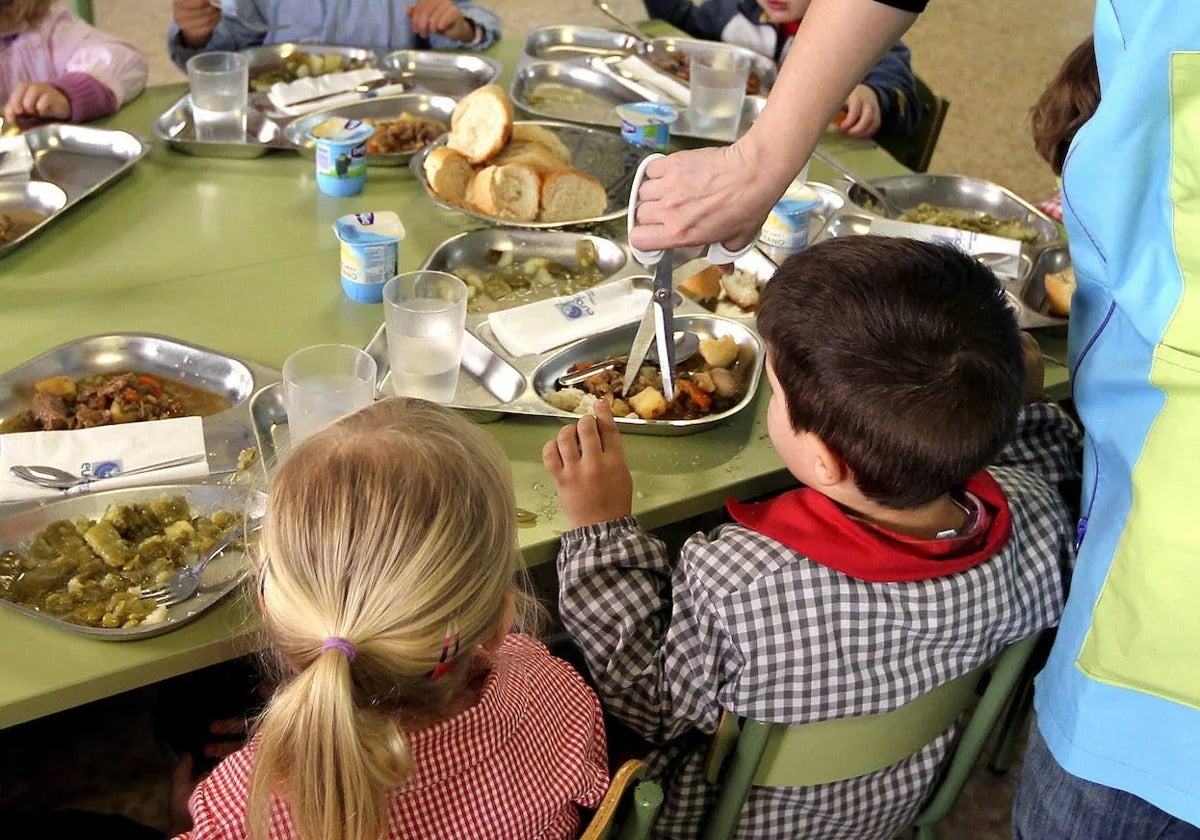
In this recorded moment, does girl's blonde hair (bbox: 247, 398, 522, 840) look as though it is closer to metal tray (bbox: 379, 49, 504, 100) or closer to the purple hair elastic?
the purple hair elastic

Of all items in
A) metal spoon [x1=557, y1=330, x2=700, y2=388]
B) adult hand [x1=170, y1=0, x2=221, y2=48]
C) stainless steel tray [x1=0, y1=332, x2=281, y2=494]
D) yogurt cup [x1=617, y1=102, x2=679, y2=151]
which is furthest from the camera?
adult hand [x1=170, y1=0, x2=221, y2=48]

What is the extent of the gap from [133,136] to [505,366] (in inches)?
37.0

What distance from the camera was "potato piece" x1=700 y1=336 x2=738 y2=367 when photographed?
4.90 ft

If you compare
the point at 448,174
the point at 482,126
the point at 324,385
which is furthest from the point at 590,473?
the point at 482,126

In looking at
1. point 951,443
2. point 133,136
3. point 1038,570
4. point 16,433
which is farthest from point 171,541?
point 133,136

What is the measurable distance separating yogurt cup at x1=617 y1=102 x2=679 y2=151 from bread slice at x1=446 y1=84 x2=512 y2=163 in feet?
0.75

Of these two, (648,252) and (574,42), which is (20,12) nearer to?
(574,42)

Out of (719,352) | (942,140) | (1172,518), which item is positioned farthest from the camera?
(942,140)

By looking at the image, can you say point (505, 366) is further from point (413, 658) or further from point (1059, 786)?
point (1059, 786)

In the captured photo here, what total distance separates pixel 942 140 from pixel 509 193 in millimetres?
3094

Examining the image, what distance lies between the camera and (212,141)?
6.22 feet

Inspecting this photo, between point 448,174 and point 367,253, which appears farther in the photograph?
point 448,174

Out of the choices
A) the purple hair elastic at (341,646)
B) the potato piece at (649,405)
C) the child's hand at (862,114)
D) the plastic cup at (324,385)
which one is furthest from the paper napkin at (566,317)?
the child's hand at (862,114)

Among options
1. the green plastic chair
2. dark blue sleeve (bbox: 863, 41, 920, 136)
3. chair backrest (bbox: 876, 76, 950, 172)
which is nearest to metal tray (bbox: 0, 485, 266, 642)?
the green plastic chair
